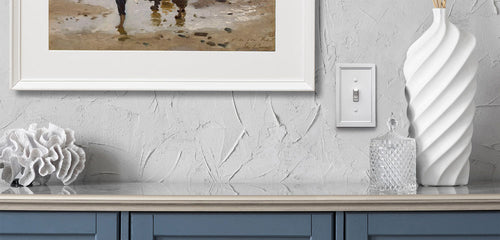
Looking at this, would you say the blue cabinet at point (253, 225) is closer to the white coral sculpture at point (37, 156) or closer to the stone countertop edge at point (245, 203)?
the stone countertop edge at point (245, 203)

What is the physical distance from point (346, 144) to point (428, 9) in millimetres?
400

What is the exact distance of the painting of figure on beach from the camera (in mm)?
1601

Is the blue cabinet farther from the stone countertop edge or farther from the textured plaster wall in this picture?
the textured plaster wall

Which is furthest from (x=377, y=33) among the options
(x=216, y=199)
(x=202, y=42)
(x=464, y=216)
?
(x=216, y=199)

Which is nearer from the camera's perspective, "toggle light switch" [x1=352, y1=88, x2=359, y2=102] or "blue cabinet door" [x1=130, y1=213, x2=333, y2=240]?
"blue cabinet door" [x1=130, y1=213, x2=333, y2=240]

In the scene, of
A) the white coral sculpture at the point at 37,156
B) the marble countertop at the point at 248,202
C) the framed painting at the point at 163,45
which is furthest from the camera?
the framed painting at the point at 163,45

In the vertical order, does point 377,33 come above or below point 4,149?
above

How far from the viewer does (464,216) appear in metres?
1.25

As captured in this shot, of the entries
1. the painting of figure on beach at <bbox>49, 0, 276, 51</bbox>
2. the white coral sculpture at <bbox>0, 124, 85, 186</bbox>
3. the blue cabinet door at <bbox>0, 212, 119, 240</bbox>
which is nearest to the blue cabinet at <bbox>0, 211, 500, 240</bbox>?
the blue cabinet door at <bbox>0, 212, 119, 240</bbox>

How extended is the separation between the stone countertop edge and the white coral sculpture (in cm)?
22

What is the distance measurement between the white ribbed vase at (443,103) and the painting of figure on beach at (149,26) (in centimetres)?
38

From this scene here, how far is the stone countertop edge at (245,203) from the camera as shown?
1.23m

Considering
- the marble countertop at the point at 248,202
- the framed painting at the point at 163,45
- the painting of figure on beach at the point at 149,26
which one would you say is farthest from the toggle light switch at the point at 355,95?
the marble countertop at the point at 248,202

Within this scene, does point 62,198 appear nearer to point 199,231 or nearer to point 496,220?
point 199,231
